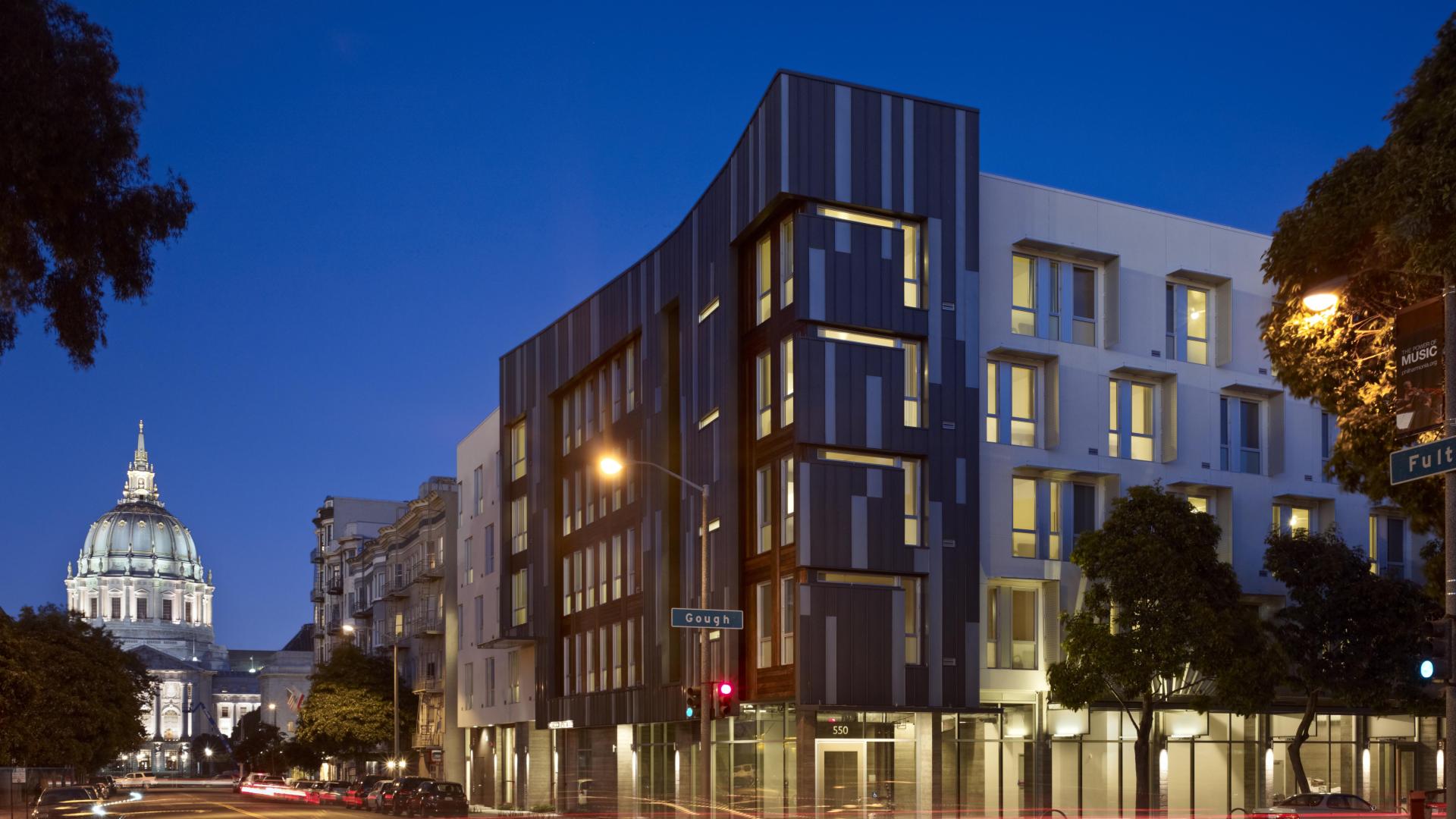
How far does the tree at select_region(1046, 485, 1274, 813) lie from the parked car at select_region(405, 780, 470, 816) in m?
27.8

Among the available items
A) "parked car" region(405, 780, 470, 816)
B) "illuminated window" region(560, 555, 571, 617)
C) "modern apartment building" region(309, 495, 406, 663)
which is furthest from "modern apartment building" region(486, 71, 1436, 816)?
"modern apartment building" region(309, 495, 406, 663)

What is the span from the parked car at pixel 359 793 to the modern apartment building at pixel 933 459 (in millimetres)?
27099

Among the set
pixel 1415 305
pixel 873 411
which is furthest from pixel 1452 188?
pixel 873 411

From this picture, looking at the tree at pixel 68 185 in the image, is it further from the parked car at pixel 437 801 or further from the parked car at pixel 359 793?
the parked car at pixel 359 793

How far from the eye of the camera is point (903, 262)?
41.5 meters

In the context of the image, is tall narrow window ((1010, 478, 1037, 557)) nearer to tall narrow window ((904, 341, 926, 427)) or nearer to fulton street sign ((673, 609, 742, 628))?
tall narrow window ((904, 341, 926, 427))

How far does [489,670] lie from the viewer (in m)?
73.9

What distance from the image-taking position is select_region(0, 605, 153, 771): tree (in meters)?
60.1

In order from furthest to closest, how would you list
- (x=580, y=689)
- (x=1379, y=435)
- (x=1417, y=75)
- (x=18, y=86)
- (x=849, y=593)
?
1. (x=580, y=689)
2. (x=849, y=593)
3. (x=1379, y=435)
4. (x=1417, y=75)
5. (x=18, y=86)

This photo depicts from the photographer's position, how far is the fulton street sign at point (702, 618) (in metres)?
33.9

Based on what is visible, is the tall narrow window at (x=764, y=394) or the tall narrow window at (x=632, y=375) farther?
the tall narrow window at (x=632, y=375)

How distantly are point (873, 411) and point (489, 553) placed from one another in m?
36.5

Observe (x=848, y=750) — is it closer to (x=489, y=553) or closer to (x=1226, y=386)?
(x=1226, y=386)

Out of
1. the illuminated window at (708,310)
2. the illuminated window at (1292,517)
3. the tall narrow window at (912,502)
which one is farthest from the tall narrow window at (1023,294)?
the illuminated window at (1292,517)
